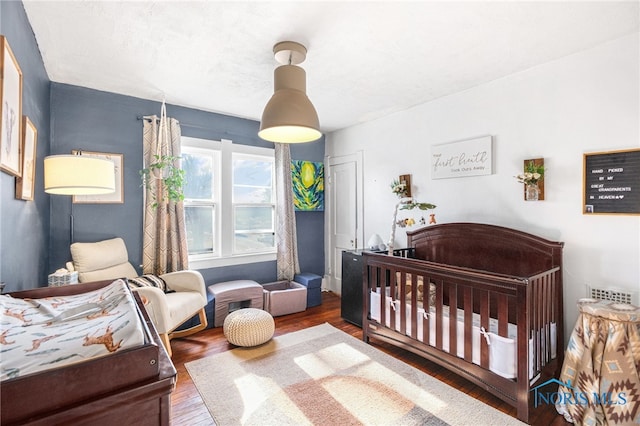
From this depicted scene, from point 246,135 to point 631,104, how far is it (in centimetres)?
356

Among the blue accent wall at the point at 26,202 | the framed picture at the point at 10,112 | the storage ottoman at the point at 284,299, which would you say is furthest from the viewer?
the storage ottoman at the point at 284,299

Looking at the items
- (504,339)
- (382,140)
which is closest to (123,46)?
(382,140)

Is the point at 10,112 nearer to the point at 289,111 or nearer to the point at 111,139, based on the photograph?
the point at 289,111

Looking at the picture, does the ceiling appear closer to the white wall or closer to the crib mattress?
the white wall

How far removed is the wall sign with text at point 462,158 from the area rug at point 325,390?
1.84 m

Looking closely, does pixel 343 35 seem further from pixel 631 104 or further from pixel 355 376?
pixel 355 376

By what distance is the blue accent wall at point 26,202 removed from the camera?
1565mm

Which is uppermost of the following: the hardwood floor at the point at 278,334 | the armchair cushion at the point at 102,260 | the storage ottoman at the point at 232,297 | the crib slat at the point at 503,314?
the armchair cushion at the point at 102,260

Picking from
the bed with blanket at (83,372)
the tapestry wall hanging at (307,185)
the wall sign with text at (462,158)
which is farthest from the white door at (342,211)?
the bed with blanket at (83,372)

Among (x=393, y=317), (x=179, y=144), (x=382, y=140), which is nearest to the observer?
(x=393, y=317)

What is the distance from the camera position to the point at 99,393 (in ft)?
2.52

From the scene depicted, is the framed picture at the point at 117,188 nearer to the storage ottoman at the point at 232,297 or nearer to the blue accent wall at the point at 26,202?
the blue accent wall at the point at 26,202

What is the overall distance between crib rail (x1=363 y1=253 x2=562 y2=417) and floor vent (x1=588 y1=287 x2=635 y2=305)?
20 cm

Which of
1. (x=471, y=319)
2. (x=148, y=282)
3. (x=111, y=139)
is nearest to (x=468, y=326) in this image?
(x=471, y=319)
